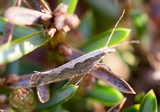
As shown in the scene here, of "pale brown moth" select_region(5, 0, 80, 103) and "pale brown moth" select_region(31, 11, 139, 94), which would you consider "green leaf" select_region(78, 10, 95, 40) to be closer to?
"pale brown moth" select_region(31, 11, 139, 94)

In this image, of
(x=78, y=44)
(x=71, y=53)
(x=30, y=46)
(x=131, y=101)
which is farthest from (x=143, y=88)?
(x=30, y=46)

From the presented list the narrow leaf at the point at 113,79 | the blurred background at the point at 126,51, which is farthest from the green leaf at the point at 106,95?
the narrow leaf at the point at 113,79

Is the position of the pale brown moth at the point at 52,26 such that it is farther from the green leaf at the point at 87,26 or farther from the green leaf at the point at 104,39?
the green leaf at the point at 87,26

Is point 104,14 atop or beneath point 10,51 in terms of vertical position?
atop

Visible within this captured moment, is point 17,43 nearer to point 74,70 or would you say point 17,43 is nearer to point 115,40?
point 74,70

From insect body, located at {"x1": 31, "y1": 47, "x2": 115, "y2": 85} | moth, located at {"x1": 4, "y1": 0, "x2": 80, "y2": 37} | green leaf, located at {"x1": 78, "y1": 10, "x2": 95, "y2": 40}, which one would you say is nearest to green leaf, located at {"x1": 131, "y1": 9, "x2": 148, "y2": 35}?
green leaf, located at {"x1": 78, "y1": 10, "x2": 95, "y2": 40}
